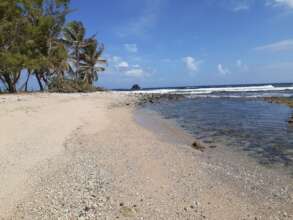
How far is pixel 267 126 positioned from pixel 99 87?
34.6 meters

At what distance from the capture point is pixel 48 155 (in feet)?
21.1

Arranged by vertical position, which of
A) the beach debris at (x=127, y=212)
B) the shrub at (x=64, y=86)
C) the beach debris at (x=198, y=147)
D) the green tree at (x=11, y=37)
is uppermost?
the green tree at (x=11, y=37)

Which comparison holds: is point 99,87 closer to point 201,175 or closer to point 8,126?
point 8,126

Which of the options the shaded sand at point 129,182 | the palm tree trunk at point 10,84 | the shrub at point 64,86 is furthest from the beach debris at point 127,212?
the shrub at point 64,86

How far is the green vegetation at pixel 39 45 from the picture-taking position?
25656mm

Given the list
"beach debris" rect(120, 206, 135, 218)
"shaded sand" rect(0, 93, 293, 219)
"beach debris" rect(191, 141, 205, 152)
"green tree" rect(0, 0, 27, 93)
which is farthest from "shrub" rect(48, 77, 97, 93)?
"beach debris" rect(120, 206, 135, 218)

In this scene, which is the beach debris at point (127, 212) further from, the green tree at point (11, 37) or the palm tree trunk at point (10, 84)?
the palm tree trunk at point (10, 84)

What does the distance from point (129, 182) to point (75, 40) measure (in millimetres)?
37212

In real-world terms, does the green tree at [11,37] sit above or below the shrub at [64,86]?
above

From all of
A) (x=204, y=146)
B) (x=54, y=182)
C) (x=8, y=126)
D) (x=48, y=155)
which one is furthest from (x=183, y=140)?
(x=8, y=126)

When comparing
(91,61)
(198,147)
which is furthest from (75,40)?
(198,147)

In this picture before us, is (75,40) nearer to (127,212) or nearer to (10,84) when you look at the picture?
(10,84)

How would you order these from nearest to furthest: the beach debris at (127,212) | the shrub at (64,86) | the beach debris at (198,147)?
1. the beach debris at (127,212)
2. the beach debris at (198,147)
3. the shrub at (64,86)

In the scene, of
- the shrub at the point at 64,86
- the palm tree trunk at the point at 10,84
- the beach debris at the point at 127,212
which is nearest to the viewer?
the beach debris at the point at 127,212
